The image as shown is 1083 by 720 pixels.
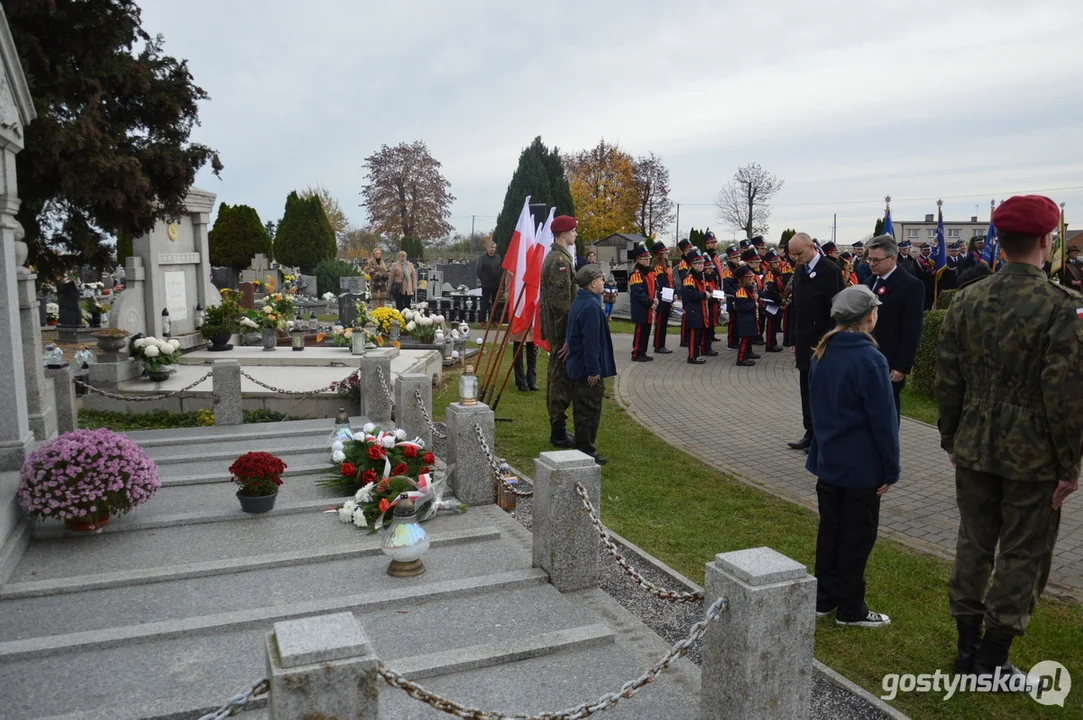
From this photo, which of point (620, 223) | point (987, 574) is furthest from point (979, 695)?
point (620, 223)

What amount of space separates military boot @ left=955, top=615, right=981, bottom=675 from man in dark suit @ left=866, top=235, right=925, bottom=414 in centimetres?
324

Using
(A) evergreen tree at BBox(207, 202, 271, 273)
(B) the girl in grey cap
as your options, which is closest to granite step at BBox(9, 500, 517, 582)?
(B) the girl in grey cap

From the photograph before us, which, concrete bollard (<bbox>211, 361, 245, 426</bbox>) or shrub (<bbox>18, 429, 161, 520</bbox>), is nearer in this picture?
shrub (<bbox>18, 429, 161, 520</bbox>)

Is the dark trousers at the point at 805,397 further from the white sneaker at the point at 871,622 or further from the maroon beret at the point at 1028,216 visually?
the maroon beret at the point at 1028,216

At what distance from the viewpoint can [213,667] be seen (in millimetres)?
4125

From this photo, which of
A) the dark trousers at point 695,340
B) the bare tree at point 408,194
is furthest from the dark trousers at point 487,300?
the bare tree at point 408,194

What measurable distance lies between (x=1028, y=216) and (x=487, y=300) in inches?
720

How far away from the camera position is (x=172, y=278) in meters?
13.3

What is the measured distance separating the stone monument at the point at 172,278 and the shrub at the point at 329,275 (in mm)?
15184

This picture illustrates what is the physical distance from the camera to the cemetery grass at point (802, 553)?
424 cm

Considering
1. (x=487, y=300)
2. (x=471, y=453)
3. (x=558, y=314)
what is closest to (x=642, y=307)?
(x=487, y=300)

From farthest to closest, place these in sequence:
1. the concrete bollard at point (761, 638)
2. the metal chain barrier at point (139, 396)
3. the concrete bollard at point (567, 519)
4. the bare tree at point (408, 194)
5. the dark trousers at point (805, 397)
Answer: the bare tree at point (408, 194) < the metal chain barrier at point (139, 396) < the dark trousers at point (805, 397) < the concrete bollard at point (567, 519) < the concrete bollard at point (761, 638)

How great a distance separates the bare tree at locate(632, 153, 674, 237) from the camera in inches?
2239

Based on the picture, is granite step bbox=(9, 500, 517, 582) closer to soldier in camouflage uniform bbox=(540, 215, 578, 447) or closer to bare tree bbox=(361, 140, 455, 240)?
soldier in camouflage uniform bbox=(540, 215, 578, 447)
